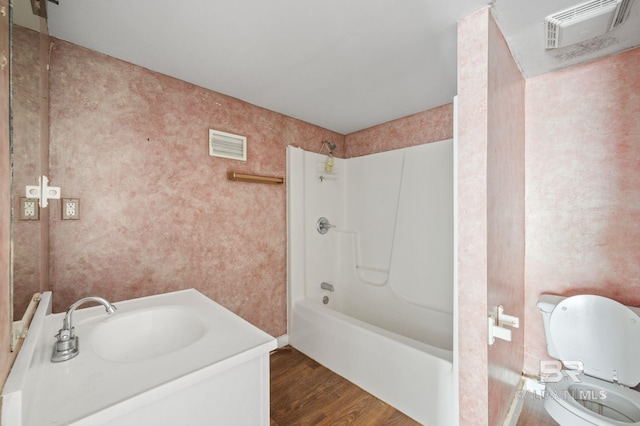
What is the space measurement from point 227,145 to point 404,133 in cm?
177

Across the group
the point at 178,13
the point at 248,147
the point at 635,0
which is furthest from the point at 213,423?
the point at 635,0

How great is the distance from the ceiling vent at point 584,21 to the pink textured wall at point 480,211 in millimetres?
246

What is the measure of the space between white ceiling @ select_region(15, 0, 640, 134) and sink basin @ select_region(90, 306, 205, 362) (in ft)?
Answer: 4.93

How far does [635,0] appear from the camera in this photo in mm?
1213

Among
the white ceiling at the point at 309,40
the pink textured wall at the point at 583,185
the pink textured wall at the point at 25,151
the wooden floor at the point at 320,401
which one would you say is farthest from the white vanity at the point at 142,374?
the pink textured wall at the point at 583,185

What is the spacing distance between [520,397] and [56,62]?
361 cm

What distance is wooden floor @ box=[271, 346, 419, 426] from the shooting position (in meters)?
1.67

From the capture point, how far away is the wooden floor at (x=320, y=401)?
65.9 inches

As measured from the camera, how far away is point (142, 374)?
2.79 feet

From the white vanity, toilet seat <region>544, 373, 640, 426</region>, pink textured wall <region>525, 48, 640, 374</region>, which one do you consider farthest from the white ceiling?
toilet seat <region>544, 373, 640, 426</region>

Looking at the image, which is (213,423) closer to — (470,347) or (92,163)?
(470,347)

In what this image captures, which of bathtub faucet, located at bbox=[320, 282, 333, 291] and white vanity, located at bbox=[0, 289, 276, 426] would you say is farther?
bathtub faucet, located at bbox=[320, 282, 333, 291]

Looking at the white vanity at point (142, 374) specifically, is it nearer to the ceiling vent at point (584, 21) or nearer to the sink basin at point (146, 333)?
the sink basin at point (146, 333)

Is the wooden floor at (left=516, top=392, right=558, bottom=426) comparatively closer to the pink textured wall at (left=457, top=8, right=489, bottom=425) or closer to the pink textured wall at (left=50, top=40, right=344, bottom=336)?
the pink textured wall at (left=457, top=8, right=489, bottom=425)
